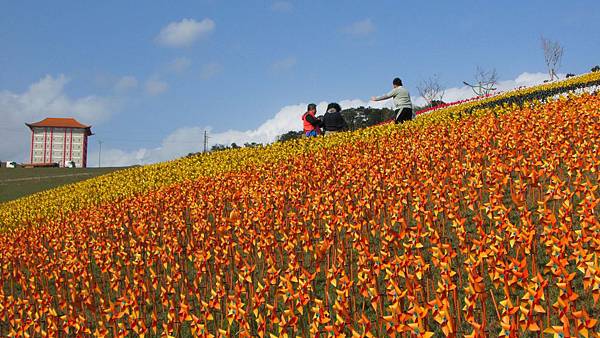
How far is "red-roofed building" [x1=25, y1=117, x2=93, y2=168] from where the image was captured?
123 meters

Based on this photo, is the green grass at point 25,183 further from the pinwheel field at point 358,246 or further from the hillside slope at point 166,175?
the pinwheel field at point 358,246

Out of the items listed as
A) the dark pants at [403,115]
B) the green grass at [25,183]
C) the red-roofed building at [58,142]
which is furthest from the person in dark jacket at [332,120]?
the red-roofed building at [58,142]

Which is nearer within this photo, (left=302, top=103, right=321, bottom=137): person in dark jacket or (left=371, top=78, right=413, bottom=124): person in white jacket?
(left=371, top=78, right=413, bottom=124): person in white jacket

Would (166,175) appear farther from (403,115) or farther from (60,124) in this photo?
(60,124)

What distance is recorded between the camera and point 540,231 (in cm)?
729

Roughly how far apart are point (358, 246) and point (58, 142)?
129337mm

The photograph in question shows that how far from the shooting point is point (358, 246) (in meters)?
7.33

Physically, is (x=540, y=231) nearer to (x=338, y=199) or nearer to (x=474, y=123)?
(x=338, y=199)

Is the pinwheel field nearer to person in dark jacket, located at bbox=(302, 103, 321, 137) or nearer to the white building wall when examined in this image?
person in dark jacket, located at bbox=(302, 103, 321, 137)

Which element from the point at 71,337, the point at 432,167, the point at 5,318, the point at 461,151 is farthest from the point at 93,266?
the point at 461,151

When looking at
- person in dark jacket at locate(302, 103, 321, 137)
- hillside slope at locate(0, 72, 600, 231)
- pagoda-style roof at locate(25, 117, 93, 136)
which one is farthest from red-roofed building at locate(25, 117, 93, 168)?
person in dark jacket at locate(302, 103, 321, 137)

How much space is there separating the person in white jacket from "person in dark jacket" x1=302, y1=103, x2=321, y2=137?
3.06 metres

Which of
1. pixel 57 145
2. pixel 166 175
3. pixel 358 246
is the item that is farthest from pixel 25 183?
pixel 57 145

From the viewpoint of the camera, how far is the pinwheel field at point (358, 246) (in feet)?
18.2
